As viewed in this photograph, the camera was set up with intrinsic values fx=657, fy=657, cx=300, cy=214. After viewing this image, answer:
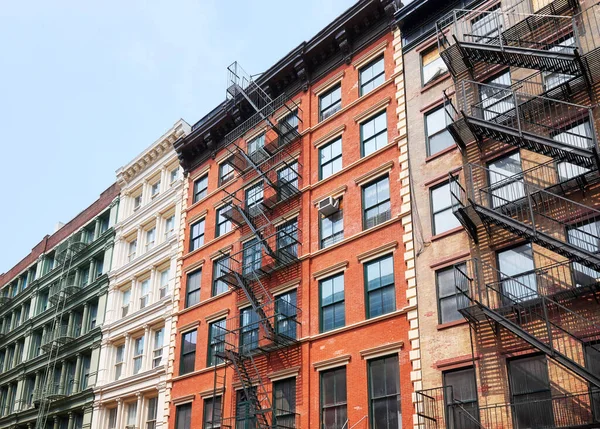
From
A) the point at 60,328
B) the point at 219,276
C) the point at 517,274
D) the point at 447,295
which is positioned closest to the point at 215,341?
the point at 219,276

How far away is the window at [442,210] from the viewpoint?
2145 centimetres

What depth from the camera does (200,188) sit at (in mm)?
34406

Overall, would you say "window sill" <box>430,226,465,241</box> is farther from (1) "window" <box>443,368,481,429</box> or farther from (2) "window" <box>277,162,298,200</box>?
(2) "window" <box>277,162,298,200</box>

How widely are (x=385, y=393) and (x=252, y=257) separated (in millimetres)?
9585

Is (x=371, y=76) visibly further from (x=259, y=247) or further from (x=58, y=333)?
(x=58, y=333)

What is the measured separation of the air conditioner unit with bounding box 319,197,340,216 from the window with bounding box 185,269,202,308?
8643mm

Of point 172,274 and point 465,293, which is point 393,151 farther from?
point 172,274

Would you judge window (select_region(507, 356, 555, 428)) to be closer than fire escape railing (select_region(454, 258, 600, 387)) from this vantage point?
No

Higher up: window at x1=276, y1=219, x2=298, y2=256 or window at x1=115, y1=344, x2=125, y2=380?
window at x1=276, y1=219, x2=298, y2=256

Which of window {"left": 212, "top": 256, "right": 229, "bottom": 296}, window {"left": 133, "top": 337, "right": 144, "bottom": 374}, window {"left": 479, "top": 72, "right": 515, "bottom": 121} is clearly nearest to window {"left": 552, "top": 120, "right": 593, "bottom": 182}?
window {"left": 479, "top": 72, "right": 515, "bottom": 121}

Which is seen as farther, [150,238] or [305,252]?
[150,238]

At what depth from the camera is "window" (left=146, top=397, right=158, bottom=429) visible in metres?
30.5

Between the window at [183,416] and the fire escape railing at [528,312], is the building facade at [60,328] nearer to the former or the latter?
the window at [183,416]

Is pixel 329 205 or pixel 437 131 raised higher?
pixel 437 131
